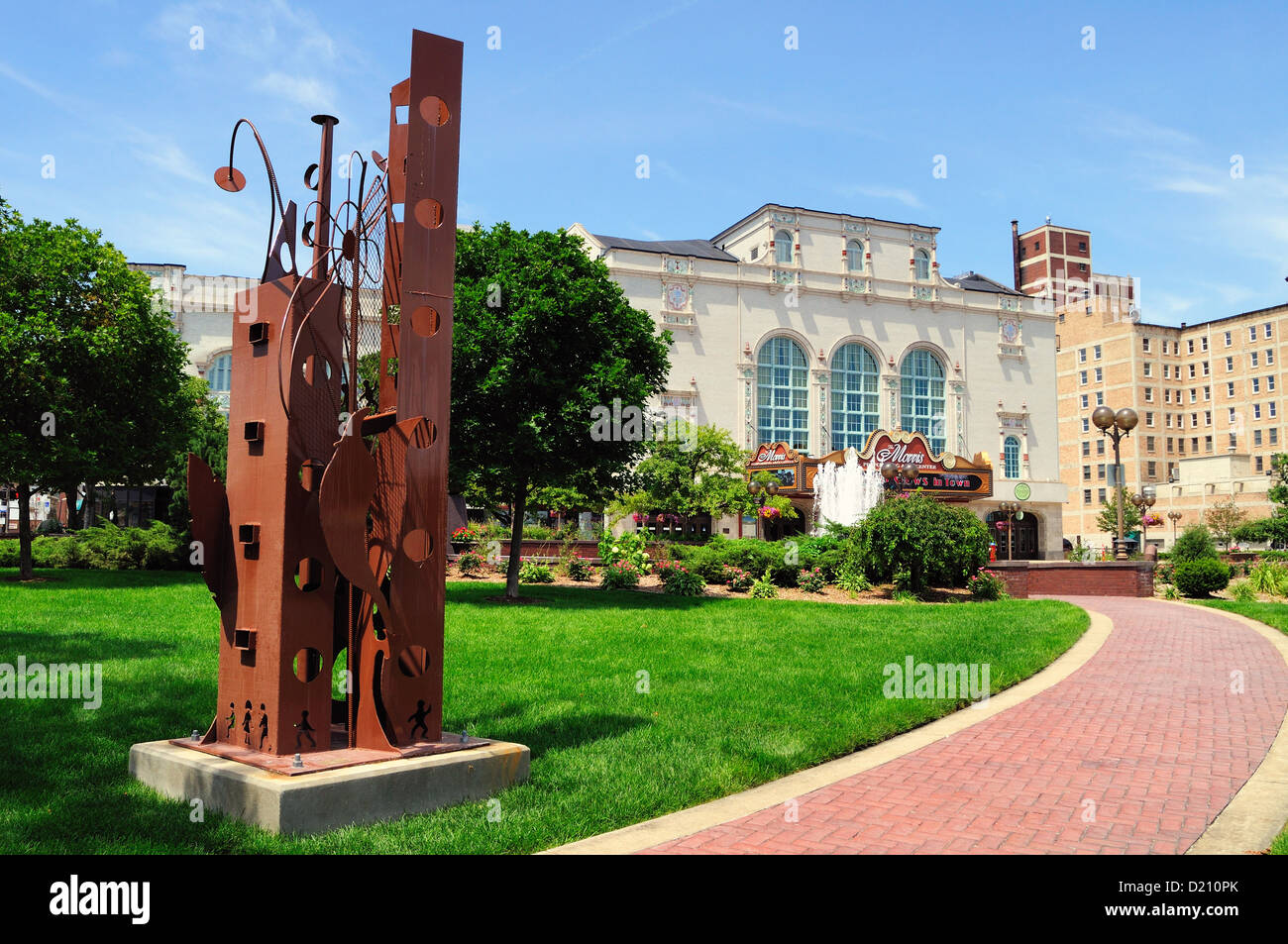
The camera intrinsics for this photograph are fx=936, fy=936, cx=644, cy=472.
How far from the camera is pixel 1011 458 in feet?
206

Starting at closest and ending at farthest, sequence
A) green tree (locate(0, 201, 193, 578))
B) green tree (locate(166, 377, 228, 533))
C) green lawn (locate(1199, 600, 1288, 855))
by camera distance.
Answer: green lawn (locate(1199, 600, 1288, 855)), green tree (locate(0, 201, 193, 578)), green tree (locate(166, 377, 228, 533))

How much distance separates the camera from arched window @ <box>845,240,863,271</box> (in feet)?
197

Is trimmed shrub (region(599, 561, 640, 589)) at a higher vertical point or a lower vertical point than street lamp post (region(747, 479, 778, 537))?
lower

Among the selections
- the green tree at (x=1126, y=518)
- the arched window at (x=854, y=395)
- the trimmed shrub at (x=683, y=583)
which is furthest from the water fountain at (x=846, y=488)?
the green tree at (x=1126, y=518)

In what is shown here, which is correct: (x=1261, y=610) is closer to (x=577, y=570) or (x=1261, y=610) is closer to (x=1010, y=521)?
(x=577, y=570)

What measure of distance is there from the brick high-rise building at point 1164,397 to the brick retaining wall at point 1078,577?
6663cm

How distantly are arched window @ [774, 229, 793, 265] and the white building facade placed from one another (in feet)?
0.29

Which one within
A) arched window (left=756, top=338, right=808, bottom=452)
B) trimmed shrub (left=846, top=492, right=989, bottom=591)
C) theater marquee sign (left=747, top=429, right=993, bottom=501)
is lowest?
trimmed shrub (left=846, top=492, right=989, bottom=591)

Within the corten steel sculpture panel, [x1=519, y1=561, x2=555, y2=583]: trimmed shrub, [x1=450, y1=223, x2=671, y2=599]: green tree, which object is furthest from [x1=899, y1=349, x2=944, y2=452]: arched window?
the corten steel sculpture panel

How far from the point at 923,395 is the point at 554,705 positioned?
5654cm

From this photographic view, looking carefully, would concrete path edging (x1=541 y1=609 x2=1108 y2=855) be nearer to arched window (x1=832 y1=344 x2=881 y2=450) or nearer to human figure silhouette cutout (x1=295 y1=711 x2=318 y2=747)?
human figure silhouette cutout (x1=295 y1=711 x2=318 y2=747)

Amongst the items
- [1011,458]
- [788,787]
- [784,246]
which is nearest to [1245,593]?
[788,787]

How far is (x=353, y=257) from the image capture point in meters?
6.79

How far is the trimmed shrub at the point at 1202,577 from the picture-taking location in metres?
25.8
